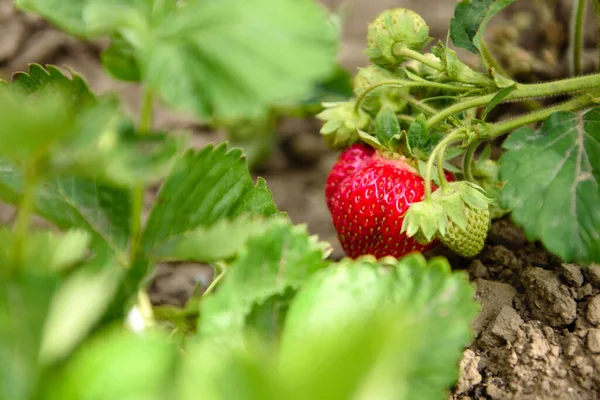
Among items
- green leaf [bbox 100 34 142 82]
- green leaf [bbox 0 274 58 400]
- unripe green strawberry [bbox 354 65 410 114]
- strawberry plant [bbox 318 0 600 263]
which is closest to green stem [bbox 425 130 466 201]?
strawberry plant [bbox 318 0 600 263]

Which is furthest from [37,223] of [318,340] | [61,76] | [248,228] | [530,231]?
[318,340]

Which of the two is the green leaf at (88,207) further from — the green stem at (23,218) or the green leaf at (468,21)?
the green leaf at (468,21)

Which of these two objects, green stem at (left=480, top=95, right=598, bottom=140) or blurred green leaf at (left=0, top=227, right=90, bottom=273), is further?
green stem at (left=480, top=95, right=598, bottom=140)

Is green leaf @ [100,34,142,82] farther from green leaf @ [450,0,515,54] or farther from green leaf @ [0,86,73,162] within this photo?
green leaf @ [450,0,515,54]

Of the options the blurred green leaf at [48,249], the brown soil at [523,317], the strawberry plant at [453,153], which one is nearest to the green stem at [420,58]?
the strawberry plant at [453,153]

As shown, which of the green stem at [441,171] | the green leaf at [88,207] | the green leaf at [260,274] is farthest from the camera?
the green stem at [441,171]

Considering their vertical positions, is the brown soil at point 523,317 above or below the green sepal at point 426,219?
below

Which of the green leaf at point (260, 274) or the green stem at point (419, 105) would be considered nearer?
the green leaf at point (260, 274)

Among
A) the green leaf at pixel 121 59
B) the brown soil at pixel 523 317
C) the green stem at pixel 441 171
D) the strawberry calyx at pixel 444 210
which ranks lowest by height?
the brown soil at pixel 523 317
